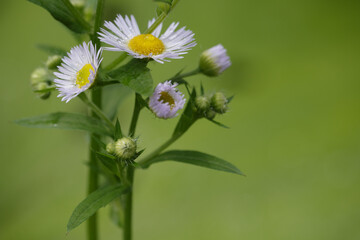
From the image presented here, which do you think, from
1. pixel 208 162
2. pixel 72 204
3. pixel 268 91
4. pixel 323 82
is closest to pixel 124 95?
pixel 208 162

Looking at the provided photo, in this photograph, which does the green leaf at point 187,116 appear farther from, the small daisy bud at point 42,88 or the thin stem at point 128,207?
the small daisy bud at point 42,88

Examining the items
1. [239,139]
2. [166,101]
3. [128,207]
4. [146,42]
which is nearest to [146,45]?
[146,42]

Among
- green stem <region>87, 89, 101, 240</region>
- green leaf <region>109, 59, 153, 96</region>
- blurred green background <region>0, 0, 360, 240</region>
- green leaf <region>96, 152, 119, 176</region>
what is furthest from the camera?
blurred green background <region>0, 0, 360, 240</region>

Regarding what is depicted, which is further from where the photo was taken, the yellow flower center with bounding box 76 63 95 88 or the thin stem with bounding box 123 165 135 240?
the thin stem with bounding box 123 165 135 240

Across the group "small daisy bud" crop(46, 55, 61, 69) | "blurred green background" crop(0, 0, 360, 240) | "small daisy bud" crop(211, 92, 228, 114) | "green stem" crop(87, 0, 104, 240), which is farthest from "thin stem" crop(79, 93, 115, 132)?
"blurred green background" crop(0, 0, 360, 240)

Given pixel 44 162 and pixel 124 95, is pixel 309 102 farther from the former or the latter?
pixel 44 162

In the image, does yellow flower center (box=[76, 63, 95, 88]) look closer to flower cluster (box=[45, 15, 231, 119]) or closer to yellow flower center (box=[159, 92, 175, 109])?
flower cluster (box=[45, 15, 231, 119])
